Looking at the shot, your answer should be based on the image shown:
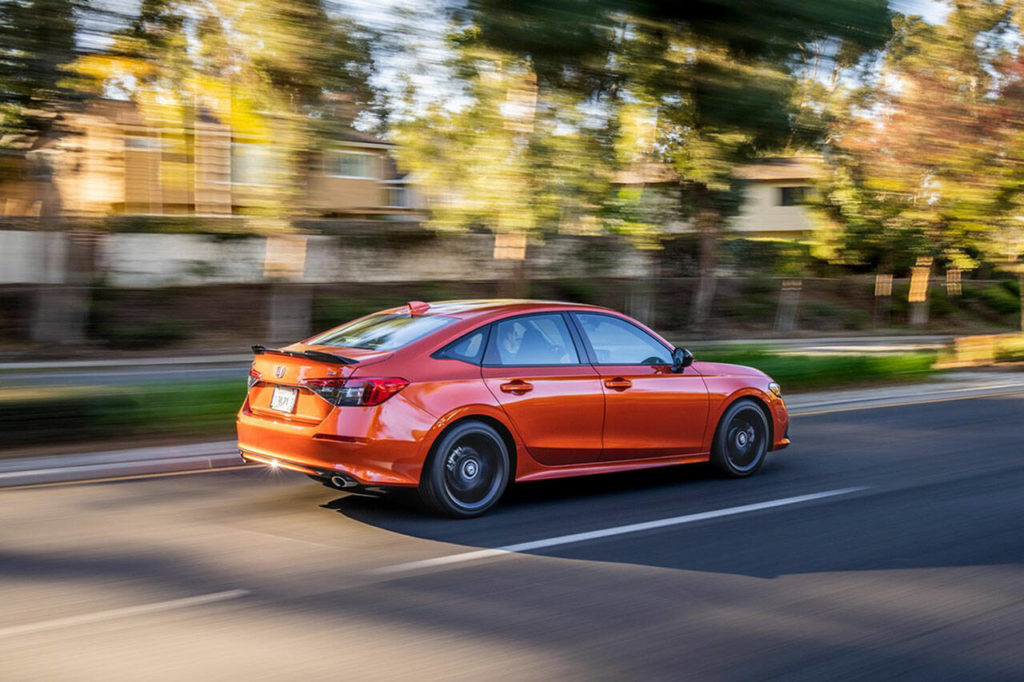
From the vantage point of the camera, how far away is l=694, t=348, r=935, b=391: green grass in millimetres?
17266

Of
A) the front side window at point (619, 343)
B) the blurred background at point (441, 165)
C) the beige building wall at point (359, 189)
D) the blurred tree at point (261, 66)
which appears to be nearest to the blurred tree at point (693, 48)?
the blurred background at point (441, 165)

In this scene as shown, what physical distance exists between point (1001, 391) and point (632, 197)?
890cm

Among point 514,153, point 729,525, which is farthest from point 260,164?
point 729,525

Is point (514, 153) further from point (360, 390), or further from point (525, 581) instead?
point (525, 581)

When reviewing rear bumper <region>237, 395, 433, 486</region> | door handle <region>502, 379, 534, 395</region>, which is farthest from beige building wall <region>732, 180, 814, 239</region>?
rear bumper <region>237, 395, 433, 486</region>

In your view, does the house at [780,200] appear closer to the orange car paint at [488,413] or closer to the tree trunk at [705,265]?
the tree trunk at [705,265]

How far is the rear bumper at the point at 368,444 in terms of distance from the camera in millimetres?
6930

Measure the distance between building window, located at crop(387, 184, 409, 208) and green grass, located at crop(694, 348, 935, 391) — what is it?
30.1 meters

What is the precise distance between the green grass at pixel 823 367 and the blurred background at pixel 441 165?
80mm

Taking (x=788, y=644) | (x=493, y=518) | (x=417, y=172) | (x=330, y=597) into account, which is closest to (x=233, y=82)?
(x=417, y=172)

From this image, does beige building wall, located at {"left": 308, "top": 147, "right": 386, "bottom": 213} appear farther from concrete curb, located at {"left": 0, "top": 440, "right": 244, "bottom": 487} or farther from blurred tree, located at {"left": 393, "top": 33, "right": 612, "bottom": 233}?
concrete curb, located at {"left": 0, "top": 440, "right": 244, "bottom": 487}

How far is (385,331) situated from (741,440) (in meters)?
3.35

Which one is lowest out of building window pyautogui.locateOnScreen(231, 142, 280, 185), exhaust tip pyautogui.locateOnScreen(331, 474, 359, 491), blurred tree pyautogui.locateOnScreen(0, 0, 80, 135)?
exhaust tip pyautogui.locateOnScreen(331, 474, 359, 491)

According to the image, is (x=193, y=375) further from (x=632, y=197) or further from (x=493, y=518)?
(x=632, y=197)
